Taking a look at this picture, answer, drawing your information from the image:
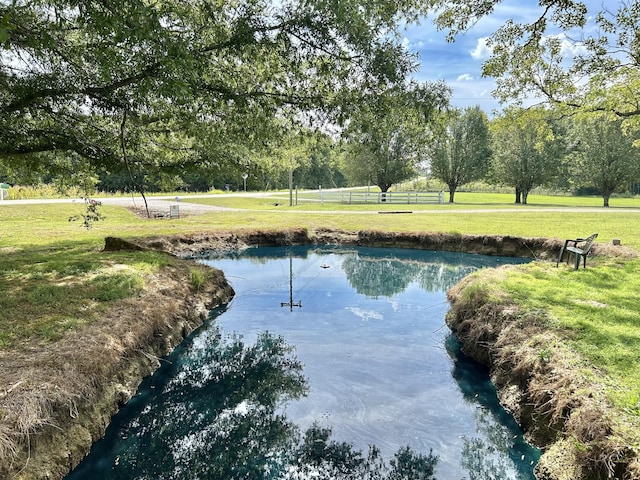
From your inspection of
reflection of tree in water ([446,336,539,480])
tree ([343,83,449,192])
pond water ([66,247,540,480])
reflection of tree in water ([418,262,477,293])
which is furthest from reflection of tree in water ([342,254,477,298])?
reflection of tree in water ([446,336,539,480])

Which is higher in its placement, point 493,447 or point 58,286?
point 58,286

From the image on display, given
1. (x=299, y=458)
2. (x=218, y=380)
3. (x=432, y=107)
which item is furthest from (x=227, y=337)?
(x=432, y=107)

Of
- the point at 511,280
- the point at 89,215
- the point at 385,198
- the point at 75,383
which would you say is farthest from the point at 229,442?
the point at 385,198

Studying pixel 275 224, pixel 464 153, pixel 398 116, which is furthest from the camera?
pixel 464 153

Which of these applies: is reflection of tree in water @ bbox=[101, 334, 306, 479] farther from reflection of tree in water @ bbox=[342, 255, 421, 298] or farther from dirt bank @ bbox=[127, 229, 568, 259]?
dirt bank @ bbox=[127, 229, 568, 259]

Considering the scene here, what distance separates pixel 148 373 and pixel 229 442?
1930 millimetres

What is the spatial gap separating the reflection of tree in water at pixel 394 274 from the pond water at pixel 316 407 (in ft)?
5.68

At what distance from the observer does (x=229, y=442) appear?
4145 millimetres

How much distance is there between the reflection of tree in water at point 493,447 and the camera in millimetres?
3791

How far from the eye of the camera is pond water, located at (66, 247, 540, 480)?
3840 millimetres

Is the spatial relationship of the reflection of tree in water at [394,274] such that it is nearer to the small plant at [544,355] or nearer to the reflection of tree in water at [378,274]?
the reflection of tree in water at [378,274]

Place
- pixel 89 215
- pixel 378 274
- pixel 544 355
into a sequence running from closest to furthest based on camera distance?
pixel 544 355, pixel 89 215, pixel 378 274

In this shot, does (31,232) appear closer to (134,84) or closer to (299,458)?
(134,84)

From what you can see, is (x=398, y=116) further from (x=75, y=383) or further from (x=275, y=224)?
(x=275, y=224)
